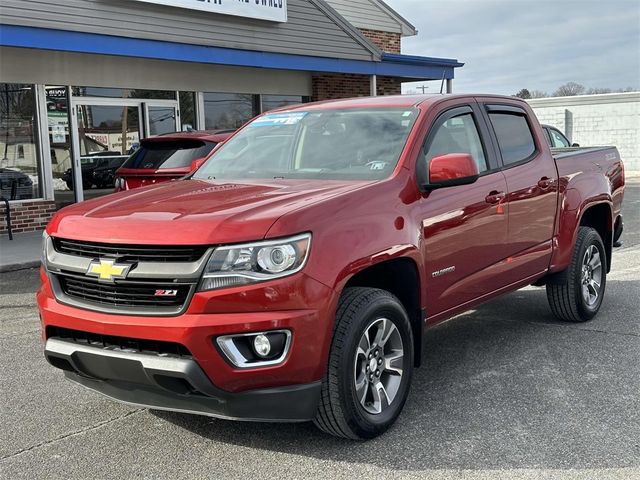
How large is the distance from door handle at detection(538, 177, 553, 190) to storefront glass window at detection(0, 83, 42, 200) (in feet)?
32.6

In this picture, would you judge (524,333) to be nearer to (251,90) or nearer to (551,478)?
(551,478)

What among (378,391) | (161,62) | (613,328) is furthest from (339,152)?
(161,62)

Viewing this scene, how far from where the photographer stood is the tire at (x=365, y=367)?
3.37 metres

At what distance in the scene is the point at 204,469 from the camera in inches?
133

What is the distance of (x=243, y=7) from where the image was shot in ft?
43.0

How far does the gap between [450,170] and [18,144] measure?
10.4 meters

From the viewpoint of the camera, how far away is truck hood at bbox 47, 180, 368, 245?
3.18 metres

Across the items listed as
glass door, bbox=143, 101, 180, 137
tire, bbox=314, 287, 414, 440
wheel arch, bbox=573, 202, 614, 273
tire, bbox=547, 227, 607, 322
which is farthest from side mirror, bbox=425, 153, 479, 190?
glass door, bbox=143, 101, 180, 137

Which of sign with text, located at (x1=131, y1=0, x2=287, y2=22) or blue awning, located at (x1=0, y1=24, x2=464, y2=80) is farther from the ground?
sign with text, located at (x1=131, y1=0, x2=287, y2=22)

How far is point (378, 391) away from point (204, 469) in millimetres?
1000

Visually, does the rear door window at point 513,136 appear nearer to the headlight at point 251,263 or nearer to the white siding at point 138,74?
the headlight at point 251,263

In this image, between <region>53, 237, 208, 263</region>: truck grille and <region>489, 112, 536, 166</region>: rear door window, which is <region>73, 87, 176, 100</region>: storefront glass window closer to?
<region>489, 112, 536, 166</region>: rear door window

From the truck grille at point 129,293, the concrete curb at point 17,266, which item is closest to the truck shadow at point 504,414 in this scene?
the truck grille at point 129,293

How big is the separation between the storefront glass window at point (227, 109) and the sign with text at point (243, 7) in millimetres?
2594
